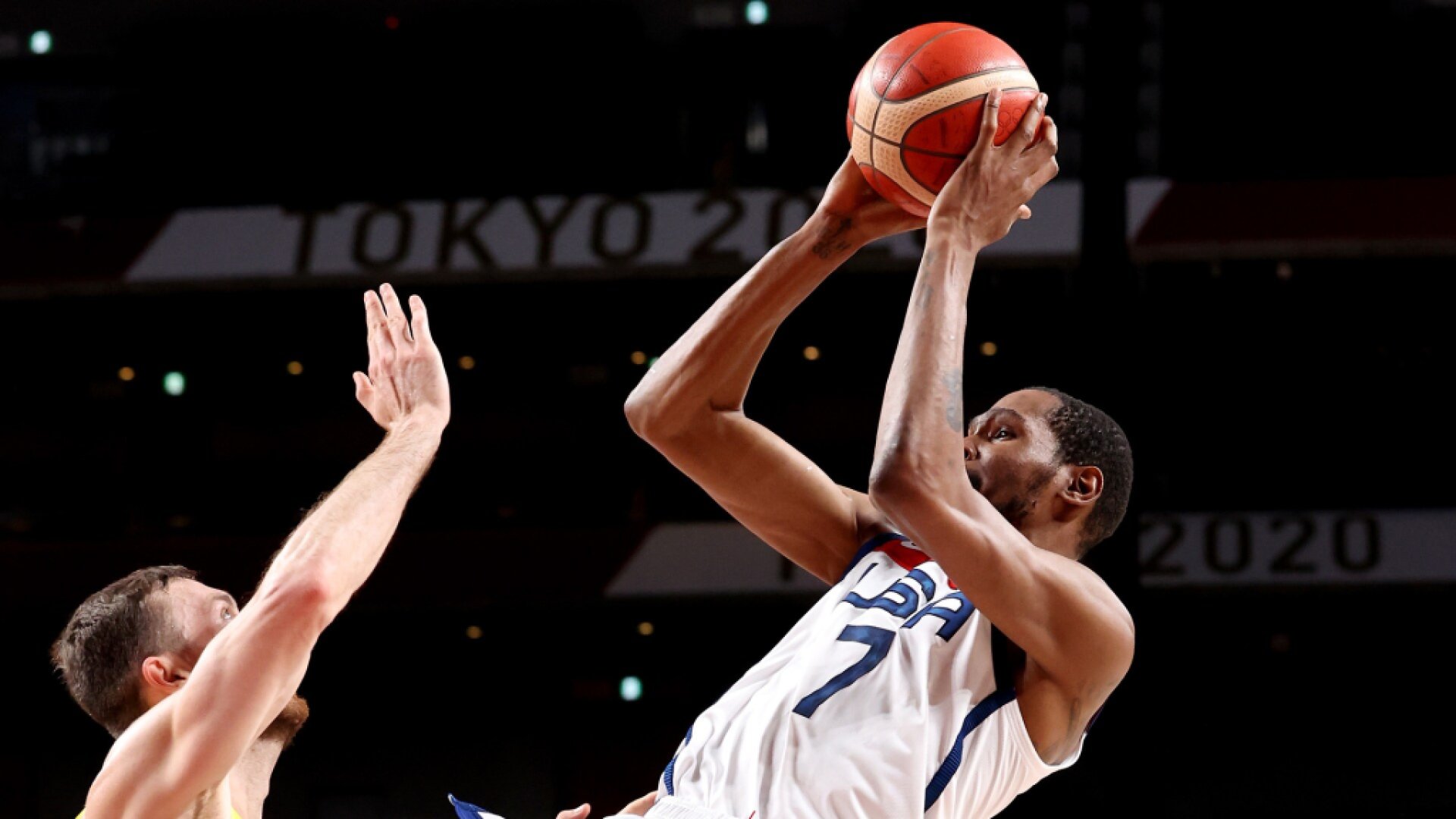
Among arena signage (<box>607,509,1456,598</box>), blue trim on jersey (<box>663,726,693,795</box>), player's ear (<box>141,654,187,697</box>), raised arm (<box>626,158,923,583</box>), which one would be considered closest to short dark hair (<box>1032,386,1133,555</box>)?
raised arm (<box>626,158,923,583</box>)

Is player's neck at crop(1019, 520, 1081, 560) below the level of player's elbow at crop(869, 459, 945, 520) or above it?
below

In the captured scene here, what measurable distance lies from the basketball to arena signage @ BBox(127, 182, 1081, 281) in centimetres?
601

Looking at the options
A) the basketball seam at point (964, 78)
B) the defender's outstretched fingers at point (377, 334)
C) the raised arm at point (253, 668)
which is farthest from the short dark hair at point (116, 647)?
the basketball seam at point (964, 78)

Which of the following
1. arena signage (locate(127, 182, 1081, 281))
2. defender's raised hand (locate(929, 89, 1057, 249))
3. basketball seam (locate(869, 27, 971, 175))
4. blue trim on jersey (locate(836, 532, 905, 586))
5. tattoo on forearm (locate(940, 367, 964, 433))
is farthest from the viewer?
Result: arena signage (locate(127, 182, 1081, 281))

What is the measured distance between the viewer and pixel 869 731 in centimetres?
218

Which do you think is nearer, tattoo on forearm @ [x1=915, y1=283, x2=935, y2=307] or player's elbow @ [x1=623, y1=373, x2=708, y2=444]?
tattoo on forearm @ [x1=915, y1=283, x2=935, y2=307]

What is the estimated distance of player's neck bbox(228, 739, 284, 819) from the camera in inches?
98.0

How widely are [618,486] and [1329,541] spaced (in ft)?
16.0

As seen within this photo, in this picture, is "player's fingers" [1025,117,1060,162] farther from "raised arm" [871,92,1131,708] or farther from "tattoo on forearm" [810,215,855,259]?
"tattoo on forearm" [810,215,855,259]

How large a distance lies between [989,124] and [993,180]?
0.31 ft

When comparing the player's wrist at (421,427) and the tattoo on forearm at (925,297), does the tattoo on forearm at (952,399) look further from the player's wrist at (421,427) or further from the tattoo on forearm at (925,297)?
the player's wrist at (421,427)

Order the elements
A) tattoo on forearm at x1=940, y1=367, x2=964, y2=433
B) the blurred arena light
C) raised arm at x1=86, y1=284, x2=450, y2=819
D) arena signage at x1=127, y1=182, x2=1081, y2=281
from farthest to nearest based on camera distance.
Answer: the blurred arena light
arena signage at x1=127, y1=182, x2=1081, y2=281
tattoo on forearm at x1=940, y1=367, x2=964, y2=433
raised arm at x1=86, y1=284, x2=450, y2=819

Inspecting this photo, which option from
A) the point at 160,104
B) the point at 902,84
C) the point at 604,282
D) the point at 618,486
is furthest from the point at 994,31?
the point at 902,84

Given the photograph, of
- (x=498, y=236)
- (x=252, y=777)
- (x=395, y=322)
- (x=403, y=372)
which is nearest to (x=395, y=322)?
(x=395, y=322)
